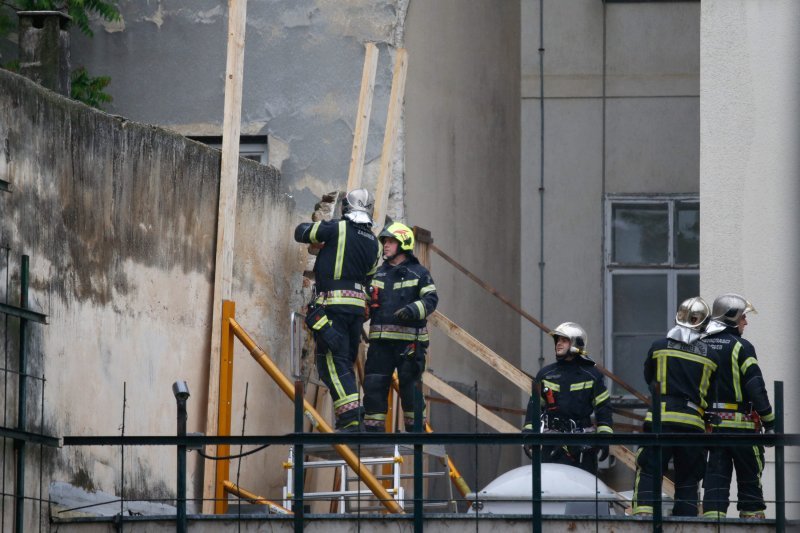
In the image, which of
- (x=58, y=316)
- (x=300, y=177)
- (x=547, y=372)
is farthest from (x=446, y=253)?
(x=58, y=316)

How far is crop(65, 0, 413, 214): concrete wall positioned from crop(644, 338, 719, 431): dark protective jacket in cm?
456

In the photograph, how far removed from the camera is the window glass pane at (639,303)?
1855 centimetres

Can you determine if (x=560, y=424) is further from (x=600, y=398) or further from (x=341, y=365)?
(x=341, y=365)

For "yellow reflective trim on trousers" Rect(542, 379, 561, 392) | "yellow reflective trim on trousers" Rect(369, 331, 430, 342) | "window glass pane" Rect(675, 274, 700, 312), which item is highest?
"window glass pane" Rect(675, 274, 700, 312)

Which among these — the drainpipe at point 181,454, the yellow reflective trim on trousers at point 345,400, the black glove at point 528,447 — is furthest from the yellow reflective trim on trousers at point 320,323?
the drainpipe at point 181,454

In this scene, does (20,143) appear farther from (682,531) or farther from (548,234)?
(548,234)

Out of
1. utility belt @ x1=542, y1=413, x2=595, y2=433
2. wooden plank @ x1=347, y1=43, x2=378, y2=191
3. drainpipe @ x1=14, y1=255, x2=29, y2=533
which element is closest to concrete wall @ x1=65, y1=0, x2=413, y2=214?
wooden plank @ x1=347, y1=43, x2=378, y2=191

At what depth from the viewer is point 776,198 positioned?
12266mm

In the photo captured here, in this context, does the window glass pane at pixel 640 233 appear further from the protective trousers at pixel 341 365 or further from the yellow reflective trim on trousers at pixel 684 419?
the yellow reflective trim on trousers at pixel 684 419

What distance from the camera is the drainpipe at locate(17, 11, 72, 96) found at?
1225cm

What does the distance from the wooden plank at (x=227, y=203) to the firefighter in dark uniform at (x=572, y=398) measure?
87.7 inches

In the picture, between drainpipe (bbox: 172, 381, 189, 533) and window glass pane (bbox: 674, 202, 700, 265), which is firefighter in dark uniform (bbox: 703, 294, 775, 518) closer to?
drainpipe (bbox: 172, 381, 189, 533)

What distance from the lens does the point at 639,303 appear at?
18625 mm

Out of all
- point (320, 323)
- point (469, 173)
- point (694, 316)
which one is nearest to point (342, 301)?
point (320, 323)
